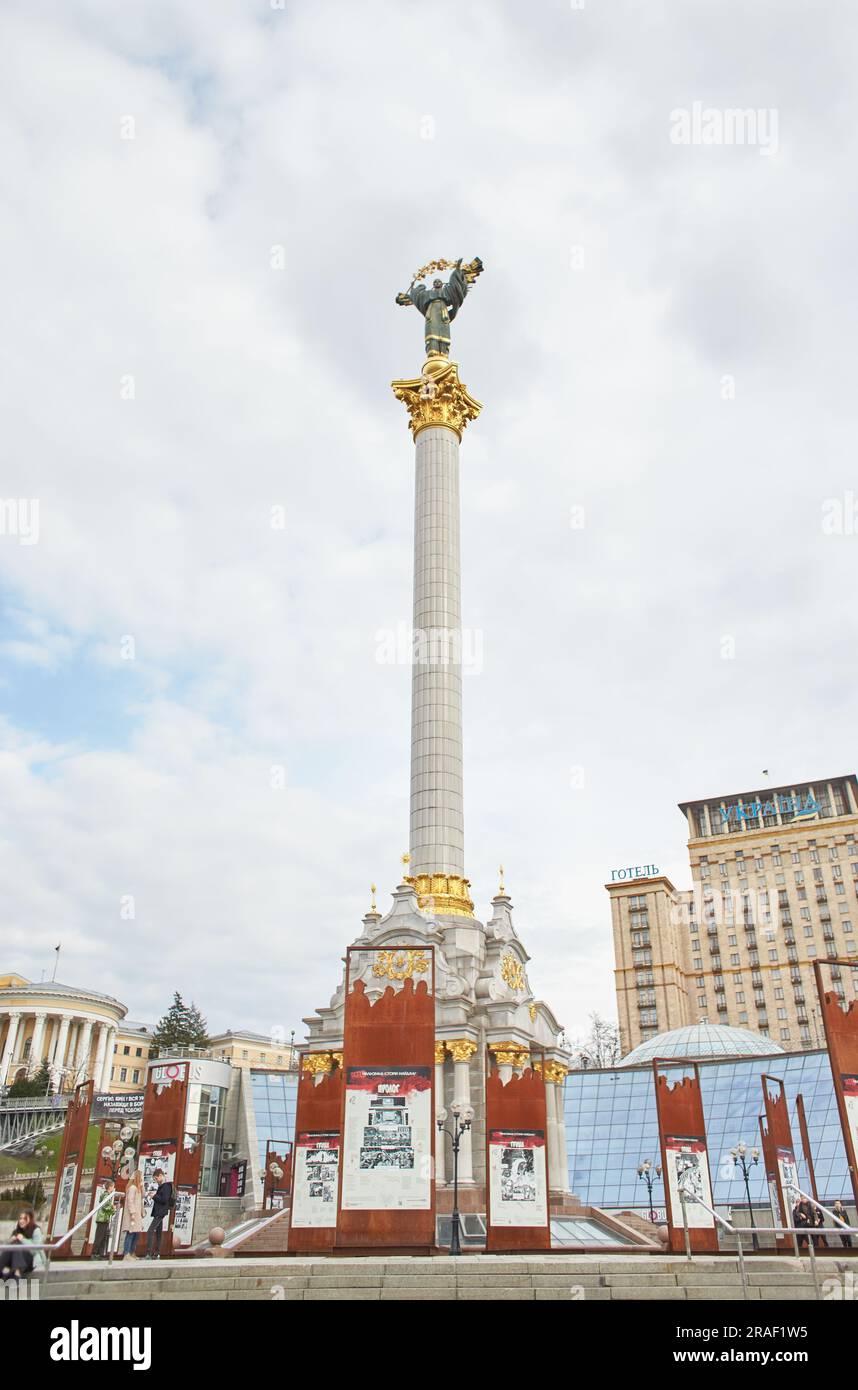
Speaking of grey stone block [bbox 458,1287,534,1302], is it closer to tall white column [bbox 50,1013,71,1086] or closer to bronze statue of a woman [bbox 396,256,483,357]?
bronze statue of a woman [bbox 396,256,483,357]

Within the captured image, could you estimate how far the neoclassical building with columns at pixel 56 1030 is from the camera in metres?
81.6

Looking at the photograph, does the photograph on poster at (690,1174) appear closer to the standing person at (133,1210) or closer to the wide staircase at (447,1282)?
the wide staircase at (447,1282)

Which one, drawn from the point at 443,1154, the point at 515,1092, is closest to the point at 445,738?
the point at 443,1154

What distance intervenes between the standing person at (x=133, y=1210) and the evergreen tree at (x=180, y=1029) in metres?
58.5

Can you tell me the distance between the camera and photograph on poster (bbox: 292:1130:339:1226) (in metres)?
17.8

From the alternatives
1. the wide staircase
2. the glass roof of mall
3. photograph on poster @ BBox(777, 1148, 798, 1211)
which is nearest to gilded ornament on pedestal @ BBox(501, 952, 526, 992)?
photograph on poster @ BBox(777, 1148, 798, 1211)

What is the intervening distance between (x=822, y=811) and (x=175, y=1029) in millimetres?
64151

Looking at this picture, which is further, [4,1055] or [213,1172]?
[4,1055]

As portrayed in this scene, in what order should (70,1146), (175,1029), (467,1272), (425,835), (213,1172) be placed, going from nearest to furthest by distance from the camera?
(467,1272) < (70,1146) < (425,835) < (213,1172) < (175,1029)

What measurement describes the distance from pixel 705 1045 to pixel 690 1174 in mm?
39732

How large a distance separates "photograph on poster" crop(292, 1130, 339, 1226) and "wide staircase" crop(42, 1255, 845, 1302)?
388 cm

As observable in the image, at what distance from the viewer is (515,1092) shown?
1928 centimetres

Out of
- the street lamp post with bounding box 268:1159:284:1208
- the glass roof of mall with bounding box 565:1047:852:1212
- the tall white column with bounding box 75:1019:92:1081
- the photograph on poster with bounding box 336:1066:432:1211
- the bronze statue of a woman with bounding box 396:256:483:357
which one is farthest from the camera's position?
the tall white column with bounding box 75:1019:92:1081
